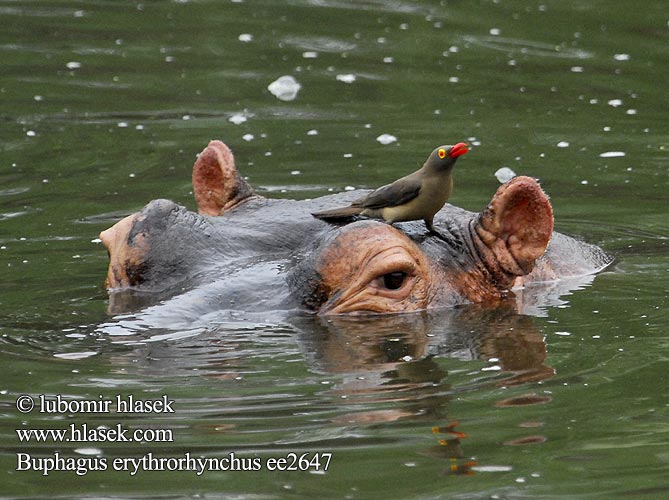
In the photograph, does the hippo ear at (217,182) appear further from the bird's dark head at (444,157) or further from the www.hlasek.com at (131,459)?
the www.hlasek.com at (131,459)

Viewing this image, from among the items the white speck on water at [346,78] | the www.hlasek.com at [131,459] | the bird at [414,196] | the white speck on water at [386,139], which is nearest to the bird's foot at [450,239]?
the bird at [414,196]

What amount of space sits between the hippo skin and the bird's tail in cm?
7

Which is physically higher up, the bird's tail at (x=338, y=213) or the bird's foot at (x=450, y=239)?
the bird's tail at (x=338, y=213)

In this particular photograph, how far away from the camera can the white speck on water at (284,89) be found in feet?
50.5

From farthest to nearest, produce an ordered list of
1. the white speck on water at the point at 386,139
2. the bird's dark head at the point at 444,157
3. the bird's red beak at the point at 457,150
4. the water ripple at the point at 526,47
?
the water ripple at the point at 526,47 < the white speck on water at the point at 386,139 < the bird's dark head at the point at 444,157 < the bird's red beak at the point at 457,150

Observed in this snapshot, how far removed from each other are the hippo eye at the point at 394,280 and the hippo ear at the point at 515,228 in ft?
2.02

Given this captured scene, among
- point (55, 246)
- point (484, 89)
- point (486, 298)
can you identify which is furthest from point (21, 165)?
point (486, 298)

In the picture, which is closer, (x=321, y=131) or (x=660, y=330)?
(x=660, y=330)

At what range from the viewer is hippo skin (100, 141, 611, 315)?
8195 mm

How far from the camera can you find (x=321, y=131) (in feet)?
46.9

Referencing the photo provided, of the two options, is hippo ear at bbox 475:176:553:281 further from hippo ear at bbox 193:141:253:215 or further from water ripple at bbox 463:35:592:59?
water ripple at bbox 463:35:592:59

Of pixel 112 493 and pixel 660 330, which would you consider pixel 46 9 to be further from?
pixel 112 493

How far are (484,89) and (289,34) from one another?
120 inches

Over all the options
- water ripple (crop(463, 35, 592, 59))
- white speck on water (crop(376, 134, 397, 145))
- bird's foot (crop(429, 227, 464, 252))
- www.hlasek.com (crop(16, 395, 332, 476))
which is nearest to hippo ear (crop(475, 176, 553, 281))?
bird's foot (crop(429, 227, 464, 252))
